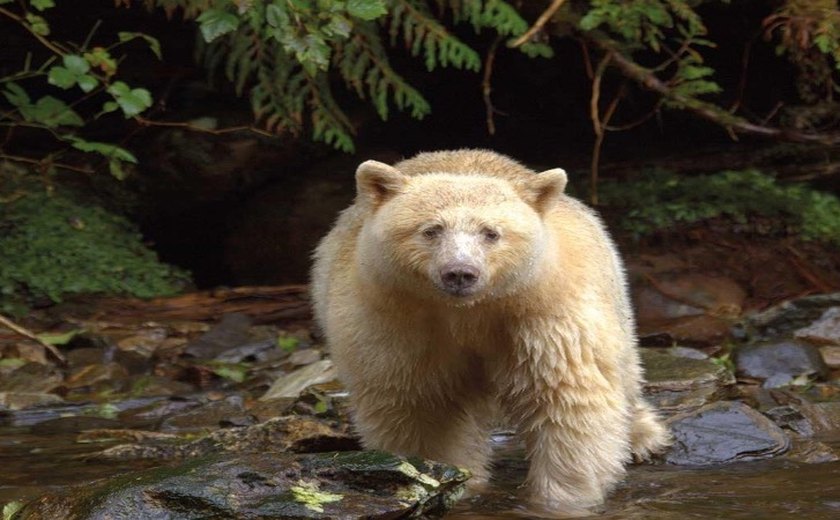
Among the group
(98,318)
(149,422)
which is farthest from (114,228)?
(149,422)

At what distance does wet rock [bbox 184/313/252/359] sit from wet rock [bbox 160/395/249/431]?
174 cm

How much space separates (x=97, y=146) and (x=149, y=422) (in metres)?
2.22

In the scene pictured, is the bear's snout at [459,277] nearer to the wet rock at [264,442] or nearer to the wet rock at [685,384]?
the wet rock at [264,442]

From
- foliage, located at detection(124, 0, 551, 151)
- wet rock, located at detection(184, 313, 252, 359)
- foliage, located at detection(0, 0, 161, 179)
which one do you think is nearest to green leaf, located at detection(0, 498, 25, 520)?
foliage, located at detection(0, 0, 161, 179)

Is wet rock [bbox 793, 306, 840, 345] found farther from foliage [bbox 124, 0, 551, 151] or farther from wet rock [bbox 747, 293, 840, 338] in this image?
foliage [bbox 124, 0, 551, 151]

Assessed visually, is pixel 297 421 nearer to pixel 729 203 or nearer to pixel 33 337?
pixel 33 337

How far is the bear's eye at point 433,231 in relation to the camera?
5.32 m

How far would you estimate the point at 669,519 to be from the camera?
5.48 m

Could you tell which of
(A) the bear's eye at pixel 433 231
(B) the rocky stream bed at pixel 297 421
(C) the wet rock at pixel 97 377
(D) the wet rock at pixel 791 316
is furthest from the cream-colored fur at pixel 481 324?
(D) the wet rock at pixel 791 316

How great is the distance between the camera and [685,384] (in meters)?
8.12

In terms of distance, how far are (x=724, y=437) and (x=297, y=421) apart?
2511 millimetres

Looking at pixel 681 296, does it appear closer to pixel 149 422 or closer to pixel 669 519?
pixel 149 422

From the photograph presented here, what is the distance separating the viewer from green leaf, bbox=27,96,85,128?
9.48m

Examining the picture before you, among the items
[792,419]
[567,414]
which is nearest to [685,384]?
[792,419]
